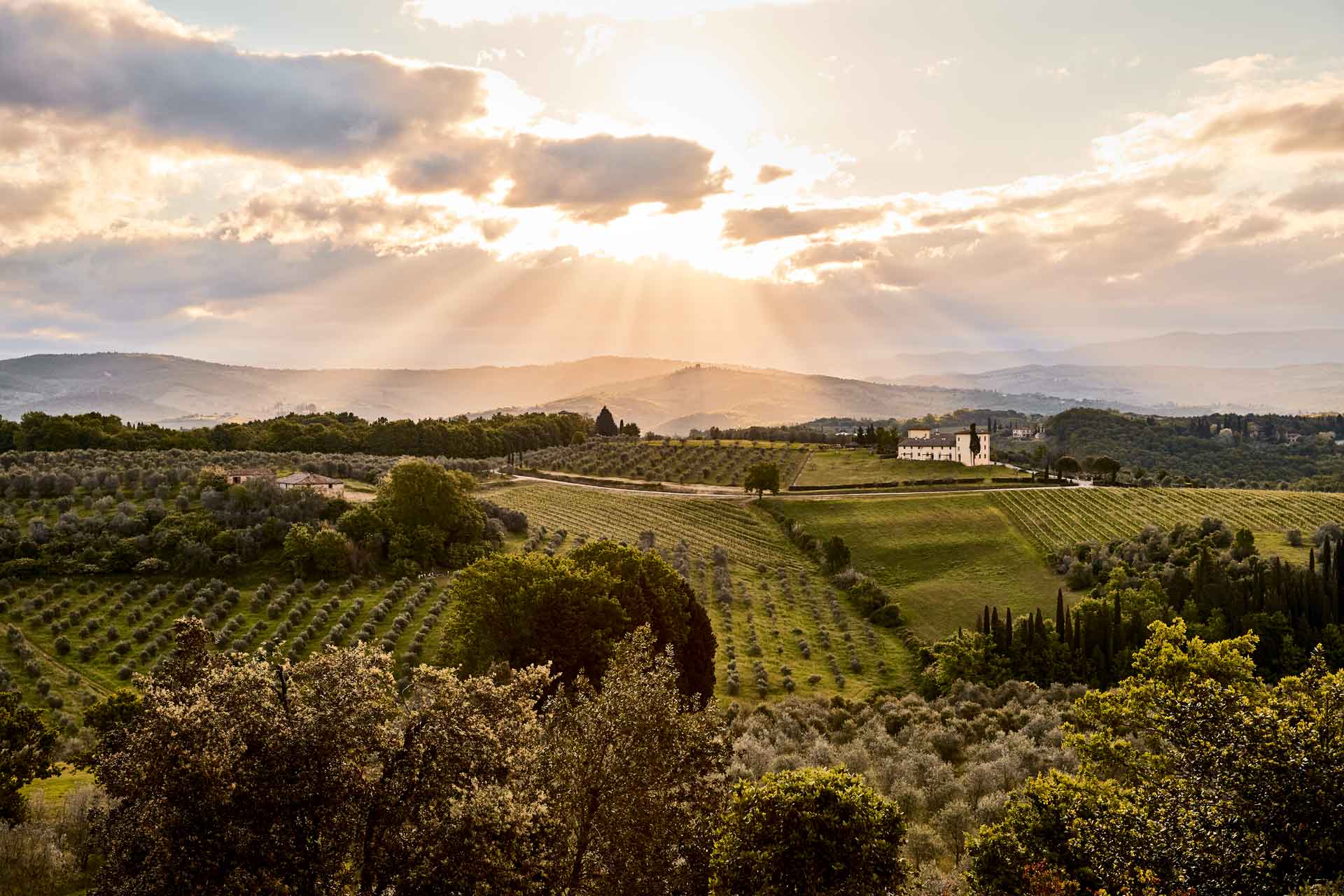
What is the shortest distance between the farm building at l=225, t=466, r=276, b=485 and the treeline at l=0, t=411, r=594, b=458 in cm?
3779

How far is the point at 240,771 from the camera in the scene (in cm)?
1205

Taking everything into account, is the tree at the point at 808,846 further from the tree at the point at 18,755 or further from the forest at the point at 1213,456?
the forest at the point at 1213,456

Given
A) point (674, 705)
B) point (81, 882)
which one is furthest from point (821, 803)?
point (81, 882)

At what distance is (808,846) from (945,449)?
11777 centimetres

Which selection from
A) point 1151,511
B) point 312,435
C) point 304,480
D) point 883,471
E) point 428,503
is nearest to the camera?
point 428,503

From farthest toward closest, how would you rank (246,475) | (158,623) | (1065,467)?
(1065,467)
(246,475)
(158,623)

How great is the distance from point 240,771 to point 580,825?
6463 millimetres

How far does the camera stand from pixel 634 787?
15.8 metres

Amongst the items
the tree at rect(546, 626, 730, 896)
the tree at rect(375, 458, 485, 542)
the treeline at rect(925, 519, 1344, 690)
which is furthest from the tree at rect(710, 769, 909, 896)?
the tree at rect(375, 458, 485, 542)

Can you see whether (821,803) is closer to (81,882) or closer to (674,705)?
(674,705)

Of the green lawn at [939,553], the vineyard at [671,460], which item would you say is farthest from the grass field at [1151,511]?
the vineyard at [671,460]

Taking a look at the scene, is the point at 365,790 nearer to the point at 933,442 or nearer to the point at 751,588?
the point at 751,588

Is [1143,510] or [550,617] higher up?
[550,617]

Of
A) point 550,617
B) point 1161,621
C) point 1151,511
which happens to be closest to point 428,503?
point 550,617
